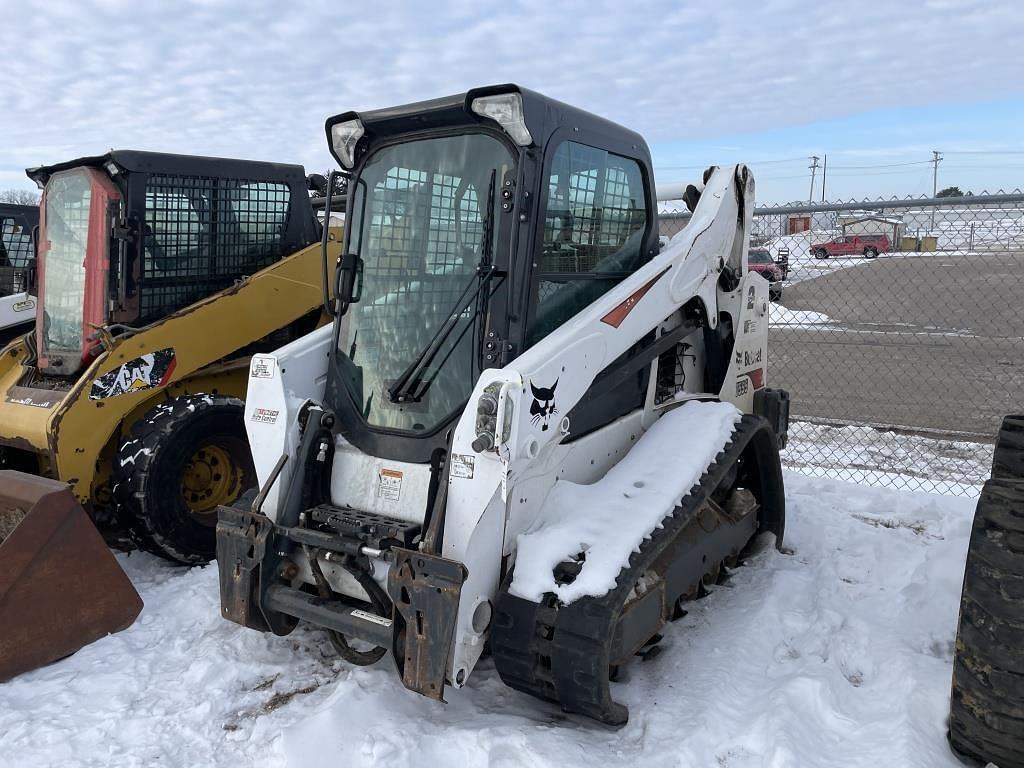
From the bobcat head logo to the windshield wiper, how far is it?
1.78 ft

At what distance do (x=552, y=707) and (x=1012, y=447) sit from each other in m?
2.21

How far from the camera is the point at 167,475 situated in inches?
200

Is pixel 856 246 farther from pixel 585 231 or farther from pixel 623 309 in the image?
pixel 623 309

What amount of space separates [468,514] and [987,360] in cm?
1088

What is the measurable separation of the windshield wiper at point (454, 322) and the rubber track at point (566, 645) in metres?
1.01

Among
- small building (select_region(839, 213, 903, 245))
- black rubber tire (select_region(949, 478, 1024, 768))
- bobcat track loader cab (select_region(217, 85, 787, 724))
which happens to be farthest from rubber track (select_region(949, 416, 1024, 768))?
small building (select_region(839, 213, 903, 245))

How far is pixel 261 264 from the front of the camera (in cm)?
628

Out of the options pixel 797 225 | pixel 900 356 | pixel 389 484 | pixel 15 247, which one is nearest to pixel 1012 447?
pixel 389 484

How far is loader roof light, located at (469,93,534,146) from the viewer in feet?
11.2

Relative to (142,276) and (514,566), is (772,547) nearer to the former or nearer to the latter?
(514,566)

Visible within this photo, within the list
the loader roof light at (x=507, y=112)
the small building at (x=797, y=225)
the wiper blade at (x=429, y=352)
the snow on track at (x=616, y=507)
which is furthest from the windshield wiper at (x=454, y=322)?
the small building at (x=797, y=225)

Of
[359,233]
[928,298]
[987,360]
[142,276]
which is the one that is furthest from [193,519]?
[928,298]

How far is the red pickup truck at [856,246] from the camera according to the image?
33.2 ft

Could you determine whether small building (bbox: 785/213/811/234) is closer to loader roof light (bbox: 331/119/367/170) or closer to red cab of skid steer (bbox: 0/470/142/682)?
loader roof light (bbox: 331/119/367/170)
